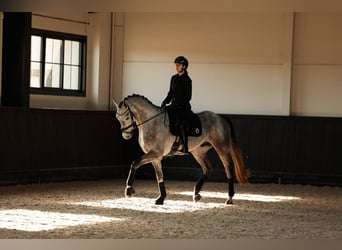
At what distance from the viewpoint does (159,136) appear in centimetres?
625

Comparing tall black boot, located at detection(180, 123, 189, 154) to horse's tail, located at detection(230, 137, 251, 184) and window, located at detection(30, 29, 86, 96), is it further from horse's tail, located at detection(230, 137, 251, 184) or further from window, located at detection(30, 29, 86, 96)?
window, located at detection(30, 29, 86, 96)

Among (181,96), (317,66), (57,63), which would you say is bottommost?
(181,96)

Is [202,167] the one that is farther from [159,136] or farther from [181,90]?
[181,90]

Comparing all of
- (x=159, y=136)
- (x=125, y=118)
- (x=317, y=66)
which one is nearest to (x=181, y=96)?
(x=159, y=136)

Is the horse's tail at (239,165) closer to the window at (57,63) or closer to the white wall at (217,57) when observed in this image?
the white wall at (217,57)

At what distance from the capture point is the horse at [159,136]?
6.16m

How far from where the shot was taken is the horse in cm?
616

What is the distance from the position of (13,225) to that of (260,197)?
12.5 ft

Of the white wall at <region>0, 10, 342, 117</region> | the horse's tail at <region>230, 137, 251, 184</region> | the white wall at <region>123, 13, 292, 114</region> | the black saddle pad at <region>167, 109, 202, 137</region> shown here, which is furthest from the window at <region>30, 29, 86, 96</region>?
the horse's tail at <region>230, 137, 251, 184</region>

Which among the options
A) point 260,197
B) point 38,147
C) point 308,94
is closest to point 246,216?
point 260,197

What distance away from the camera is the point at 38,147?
826 cm

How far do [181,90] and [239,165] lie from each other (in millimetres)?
1186

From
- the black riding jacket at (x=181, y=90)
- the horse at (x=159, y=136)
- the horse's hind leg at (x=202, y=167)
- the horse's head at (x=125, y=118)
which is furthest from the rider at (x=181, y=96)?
the horse's hind leg at (x=202, y=167)

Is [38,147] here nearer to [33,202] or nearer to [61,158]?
[61,158]
